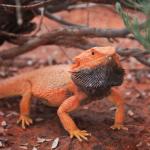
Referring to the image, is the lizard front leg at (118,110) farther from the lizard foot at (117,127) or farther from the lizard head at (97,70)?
the lizard head at (97,70)

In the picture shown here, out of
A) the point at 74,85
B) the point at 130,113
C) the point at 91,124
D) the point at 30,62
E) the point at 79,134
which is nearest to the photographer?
the point at 79,134

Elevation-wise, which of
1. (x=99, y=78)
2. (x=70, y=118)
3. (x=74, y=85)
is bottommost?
(x=70, y=118)

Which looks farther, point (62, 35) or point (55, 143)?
point (62, 35)

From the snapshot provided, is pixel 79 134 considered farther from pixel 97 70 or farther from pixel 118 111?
pixel 97 70

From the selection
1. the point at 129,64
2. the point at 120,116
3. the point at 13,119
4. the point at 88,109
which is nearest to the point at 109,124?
the point at 120,116

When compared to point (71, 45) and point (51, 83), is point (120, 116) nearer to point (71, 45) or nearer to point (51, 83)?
point (51, 83)

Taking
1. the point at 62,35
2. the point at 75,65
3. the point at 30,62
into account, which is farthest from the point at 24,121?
the point at 30,62

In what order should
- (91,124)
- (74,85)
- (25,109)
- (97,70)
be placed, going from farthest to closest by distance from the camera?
(25,109)
(91,124)
(74,85)
(97,70)

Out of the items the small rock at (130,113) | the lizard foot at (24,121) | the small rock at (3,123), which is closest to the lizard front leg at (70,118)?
the lizard foot at (24,121)

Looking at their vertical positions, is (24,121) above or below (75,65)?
below
